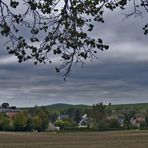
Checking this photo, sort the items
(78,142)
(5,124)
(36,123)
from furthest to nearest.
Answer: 1. (36,123)
2. (5,124)
3. (78,142)

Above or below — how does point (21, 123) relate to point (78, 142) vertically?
above

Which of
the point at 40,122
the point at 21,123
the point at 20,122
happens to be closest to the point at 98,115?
the point at 40,122

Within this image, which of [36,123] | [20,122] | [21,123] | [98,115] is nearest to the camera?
[20,122]

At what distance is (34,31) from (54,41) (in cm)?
34

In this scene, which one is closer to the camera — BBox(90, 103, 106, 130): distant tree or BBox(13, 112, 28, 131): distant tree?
BBox(13, 112, 28, 131): distant tree

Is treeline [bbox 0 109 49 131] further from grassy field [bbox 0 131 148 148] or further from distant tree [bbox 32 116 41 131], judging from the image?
grassy field [bbox 0 131 148 148]

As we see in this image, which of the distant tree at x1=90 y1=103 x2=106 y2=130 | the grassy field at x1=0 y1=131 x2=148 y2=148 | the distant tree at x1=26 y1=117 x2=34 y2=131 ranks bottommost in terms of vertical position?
the grassy field at x1=0 y1=131 x2=148 y2=148

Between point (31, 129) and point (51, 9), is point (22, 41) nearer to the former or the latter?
point (51, 9)

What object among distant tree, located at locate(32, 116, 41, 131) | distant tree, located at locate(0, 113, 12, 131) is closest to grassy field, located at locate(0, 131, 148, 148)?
distant tree, located at locate(0, 113, 12, 131)

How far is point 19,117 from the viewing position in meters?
125

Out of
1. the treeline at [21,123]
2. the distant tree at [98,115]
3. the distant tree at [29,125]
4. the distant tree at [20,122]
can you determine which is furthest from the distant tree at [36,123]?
the distant tree at [98,115]

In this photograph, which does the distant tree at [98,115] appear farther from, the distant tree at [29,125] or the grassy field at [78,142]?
the grassy field at [78,142]

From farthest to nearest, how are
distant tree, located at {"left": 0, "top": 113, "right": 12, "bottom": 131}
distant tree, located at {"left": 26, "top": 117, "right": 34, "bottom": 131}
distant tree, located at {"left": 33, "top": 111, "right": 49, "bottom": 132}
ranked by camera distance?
1. distant tree, located at {"left": 33, "top": 111, "right": 49, "bottom": 132}
2. distant tree, located at {"left": 26, "top": 117, "right": 34, "bottom": 131}
3. distant tree, located at {"left": 0, "top": 113, "right": 12, "bottom": 131}

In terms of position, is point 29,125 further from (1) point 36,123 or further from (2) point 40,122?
(2) point 40,122
